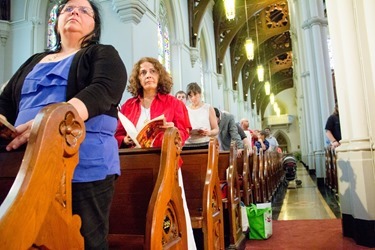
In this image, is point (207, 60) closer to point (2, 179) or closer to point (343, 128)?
point (343, 128)

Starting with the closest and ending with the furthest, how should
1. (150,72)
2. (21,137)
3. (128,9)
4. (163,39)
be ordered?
(21,137)
(150,72)
(128,9)
(163,39)

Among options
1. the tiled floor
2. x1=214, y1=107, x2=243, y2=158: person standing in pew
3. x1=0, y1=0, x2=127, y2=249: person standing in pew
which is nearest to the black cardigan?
x1=0, y1=0, x2=127, y2=249: person standing in pew

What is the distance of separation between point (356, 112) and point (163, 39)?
7.23 m

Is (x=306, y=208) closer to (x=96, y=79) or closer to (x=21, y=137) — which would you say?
(x=96, y=79)

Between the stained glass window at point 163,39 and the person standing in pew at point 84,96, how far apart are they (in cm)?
778

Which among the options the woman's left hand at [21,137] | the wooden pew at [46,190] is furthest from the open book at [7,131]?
the wooden pew at [46,190]

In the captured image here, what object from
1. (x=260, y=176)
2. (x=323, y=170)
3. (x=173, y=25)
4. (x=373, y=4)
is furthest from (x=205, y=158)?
(x=173, y=25)

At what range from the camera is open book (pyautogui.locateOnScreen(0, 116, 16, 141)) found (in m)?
1.05

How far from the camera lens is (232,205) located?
3.02 meters

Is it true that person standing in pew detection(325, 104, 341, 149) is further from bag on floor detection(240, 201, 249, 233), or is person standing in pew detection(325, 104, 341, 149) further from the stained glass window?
the stained glass window

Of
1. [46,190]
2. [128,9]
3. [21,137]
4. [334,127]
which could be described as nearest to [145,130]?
[21,137]

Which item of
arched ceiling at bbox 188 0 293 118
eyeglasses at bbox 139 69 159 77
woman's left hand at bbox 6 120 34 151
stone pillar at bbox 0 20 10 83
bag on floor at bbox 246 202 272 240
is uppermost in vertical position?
arched ceiling at bbox 188 0 293 118

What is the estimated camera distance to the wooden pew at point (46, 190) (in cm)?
69

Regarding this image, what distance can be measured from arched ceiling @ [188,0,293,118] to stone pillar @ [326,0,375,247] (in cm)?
785
